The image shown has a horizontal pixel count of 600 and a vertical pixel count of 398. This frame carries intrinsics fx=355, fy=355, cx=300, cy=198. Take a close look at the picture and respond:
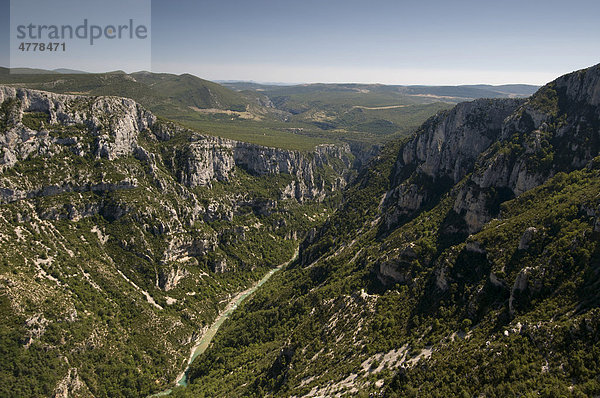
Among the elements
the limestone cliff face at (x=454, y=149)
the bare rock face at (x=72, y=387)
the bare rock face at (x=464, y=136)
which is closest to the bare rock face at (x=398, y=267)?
the limestone cliff face at (x=454, y=149)

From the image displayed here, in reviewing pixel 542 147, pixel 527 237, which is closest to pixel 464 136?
pixel 542 147

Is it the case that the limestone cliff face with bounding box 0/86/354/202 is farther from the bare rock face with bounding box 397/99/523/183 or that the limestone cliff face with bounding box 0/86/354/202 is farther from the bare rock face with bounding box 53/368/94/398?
the bare rock face with bounding box 397/99/523/183

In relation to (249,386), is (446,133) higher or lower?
higher

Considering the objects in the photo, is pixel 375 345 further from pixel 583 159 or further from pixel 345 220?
pixel 345 220

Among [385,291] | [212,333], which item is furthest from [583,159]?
[212,333]

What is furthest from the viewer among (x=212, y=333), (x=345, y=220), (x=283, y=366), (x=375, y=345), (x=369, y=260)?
(x=345, y=220)

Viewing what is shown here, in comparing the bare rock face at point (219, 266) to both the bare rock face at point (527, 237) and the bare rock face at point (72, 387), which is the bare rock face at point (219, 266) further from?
the bare rock face at point (527, 237)

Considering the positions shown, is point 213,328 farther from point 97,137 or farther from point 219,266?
point 97,137

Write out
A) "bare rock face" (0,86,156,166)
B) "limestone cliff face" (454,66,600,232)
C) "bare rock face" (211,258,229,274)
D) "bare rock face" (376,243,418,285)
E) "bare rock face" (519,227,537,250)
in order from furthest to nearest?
"bare rock face" (211,258,229,274) < "bare rock face" (0,86,156,166) < "bare rock face" (376,243,418,285) < "limestone cliff face" (454,66,600,232) < "bare rock face" (519,227,537,250)

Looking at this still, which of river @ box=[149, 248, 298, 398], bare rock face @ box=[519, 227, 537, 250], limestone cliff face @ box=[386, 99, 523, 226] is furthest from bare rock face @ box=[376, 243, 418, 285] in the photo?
river @ box=[149, 248, 298, 398]
